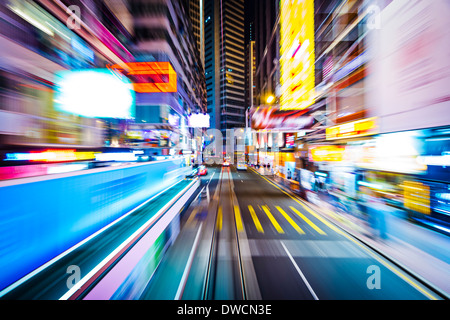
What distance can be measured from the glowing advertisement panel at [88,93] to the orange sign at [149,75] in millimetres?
2226

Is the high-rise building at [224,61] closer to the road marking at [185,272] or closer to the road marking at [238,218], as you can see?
the road marking at [238,218]

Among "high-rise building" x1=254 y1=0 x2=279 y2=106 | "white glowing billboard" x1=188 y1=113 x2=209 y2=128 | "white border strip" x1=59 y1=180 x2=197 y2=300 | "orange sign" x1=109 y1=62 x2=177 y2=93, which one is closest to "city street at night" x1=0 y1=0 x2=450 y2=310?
"white border strip" x1=59 y1=180 x2=197 y2=300

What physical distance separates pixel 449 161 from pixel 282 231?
4701 mm

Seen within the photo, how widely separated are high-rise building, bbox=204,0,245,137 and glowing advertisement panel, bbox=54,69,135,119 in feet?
155

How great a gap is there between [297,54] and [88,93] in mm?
13571

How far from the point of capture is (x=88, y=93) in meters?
6.01

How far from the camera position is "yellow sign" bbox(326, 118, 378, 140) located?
5691 millimetres

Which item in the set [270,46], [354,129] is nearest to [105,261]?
[354,129]

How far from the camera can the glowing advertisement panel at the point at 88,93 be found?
5621mm

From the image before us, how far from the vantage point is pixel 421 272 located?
284 centimetres

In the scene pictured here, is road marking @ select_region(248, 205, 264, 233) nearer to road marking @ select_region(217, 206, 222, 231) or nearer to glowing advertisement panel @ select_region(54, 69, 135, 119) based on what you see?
road marking @ select_region(217, 206, 222, 231)

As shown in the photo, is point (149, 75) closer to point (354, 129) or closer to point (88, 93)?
point (88, 93)

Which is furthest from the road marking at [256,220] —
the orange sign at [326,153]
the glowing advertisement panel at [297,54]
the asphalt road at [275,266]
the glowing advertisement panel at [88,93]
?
the glowing advertisement panel at [297,54]
